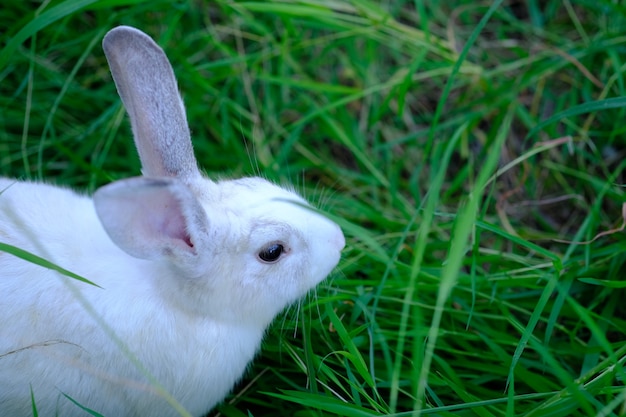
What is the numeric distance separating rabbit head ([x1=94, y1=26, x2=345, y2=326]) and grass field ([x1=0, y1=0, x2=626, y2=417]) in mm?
276

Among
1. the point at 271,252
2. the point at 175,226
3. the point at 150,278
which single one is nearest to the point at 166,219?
the point at 175,226

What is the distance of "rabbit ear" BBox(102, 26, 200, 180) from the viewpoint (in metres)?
2.79

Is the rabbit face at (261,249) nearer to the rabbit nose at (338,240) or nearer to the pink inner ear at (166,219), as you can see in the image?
the rabbit nose at (338,240)

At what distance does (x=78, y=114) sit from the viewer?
4.32m

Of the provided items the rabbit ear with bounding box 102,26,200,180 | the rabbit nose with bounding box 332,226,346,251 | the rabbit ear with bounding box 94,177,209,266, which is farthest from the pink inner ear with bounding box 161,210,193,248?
the rabbit nose with bounding box 332,226,346,251

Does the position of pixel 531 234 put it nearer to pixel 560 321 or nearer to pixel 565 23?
pixel 560 321

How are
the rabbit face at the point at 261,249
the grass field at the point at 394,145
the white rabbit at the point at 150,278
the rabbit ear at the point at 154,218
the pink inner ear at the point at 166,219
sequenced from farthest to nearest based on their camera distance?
the grass field at the point at 394,145 → the rabbit face at the point at 261,249 → the white rabbit at the point at 150,278 → the pink inner ear at the point at 166,219 → the rabbit ear at the point at 154,218

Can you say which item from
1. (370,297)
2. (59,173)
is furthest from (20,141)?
(370,297)

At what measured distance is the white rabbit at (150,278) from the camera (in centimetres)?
274

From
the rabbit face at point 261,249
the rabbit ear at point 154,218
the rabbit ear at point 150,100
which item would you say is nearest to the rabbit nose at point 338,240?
the rabbit face at point 261,249

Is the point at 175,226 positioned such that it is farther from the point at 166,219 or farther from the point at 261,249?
the point at 261,249

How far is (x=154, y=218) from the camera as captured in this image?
2.66 metres

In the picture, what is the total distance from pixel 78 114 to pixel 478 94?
2.41 metres

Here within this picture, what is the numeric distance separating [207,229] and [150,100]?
0.55m
